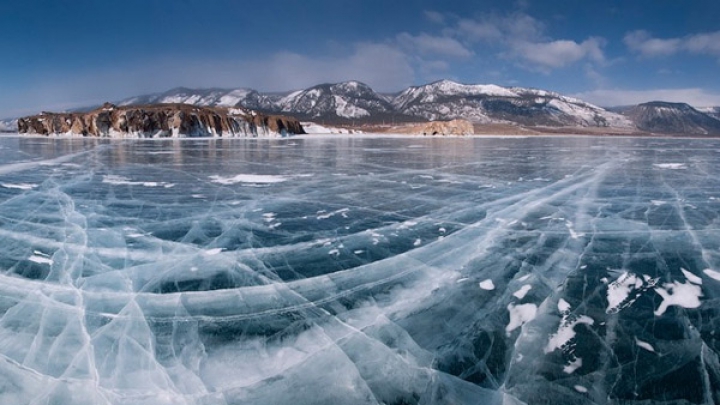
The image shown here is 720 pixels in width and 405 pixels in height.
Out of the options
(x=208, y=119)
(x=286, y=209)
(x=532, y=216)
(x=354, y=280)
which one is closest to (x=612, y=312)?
(x=354, y=280)

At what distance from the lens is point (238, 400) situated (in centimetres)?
271

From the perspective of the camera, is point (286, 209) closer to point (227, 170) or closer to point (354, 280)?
point (354, 280)

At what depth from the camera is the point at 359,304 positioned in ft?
13.2

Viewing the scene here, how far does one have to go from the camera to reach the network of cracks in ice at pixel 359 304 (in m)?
2.86

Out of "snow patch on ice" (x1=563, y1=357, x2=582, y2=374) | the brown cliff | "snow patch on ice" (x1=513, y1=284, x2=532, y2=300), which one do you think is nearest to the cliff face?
the brown cliff

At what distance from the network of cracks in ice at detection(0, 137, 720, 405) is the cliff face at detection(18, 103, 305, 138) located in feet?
202

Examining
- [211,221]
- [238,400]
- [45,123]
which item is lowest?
[238,400]

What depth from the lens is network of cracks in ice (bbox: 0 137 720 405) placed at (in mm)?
2861

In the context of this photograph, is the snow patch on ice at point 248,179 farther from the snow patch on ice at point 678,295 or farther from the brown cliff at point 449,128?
the brown cliff at point 449,128

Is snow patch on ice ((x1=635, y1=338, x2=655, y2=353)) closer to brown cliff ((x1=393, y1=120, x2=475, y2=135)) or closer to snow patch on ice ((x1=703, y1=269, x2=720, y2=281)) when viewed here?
snow patch on ice ((x1=703, y1=269, x2=720, y2=281))

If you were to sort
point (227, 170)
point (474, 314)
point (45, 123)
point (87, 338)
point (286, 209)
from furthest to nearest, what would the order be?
1. point (45, 123)
2. point (227, 170)
3. point (286, 209)
4. point (474, 314)
5. point (87, 338)

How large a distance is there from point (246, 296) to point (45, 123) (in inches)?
3529

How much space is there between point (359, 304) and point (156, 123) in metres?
69.4

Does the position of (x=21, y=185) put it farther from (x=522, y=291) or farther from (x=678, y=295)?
(x=678, y=295)
